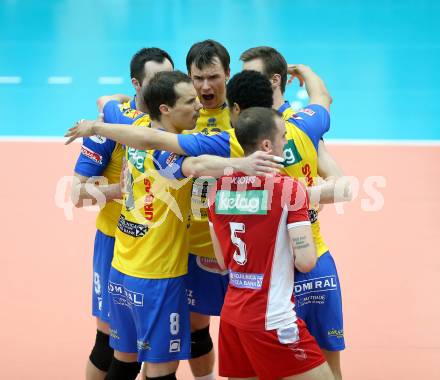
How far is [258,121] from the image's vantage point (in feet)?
13.8

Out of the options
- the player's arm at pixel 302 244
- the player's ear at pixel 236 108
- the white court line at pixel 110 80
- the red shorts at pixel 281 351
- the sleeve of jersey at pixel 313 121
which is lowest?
the red shorts at pixel 281 351

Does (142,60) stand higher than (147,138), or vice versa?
(142,60)

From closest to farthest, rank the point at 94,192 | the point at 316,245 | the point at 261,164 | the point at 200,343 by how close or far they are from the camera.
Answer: the point at 261,164, the point at 316,245, the point at 94,192, the point at 200,343

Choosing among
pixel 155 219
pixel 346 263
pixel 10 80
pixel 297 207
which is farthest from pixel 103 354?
pixel 10 80

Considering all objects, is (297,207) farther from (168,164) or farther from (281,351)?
(168,164)

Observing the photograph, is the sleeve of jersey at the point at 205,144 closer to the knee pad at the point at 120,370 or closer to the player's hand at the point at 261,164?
the player's hand at the point at 261,164

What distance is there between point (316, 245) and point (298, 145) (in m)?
0.64

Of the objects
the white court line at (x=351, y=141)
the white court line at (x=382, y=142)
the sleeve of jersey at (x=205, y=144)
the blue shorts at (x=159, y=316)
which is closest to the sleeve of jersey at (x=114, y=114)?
the sleeve of jersey at (x=205, y=144)

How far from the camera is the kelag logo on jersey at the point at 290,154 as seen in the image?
465cm

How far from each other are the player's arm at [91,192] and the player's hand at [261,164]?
1.37 meters

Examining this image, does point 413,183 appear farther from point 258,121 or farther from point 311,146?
point 258,121

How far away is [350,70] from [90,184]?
31.4 feet

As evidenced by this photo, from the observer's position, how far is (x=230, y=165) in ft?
14.2

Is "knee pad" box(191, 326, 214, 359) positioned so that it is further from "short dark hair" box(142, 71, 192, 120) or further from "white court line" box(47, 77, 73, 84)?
"white court line" box(47, 77, 73, 84)
